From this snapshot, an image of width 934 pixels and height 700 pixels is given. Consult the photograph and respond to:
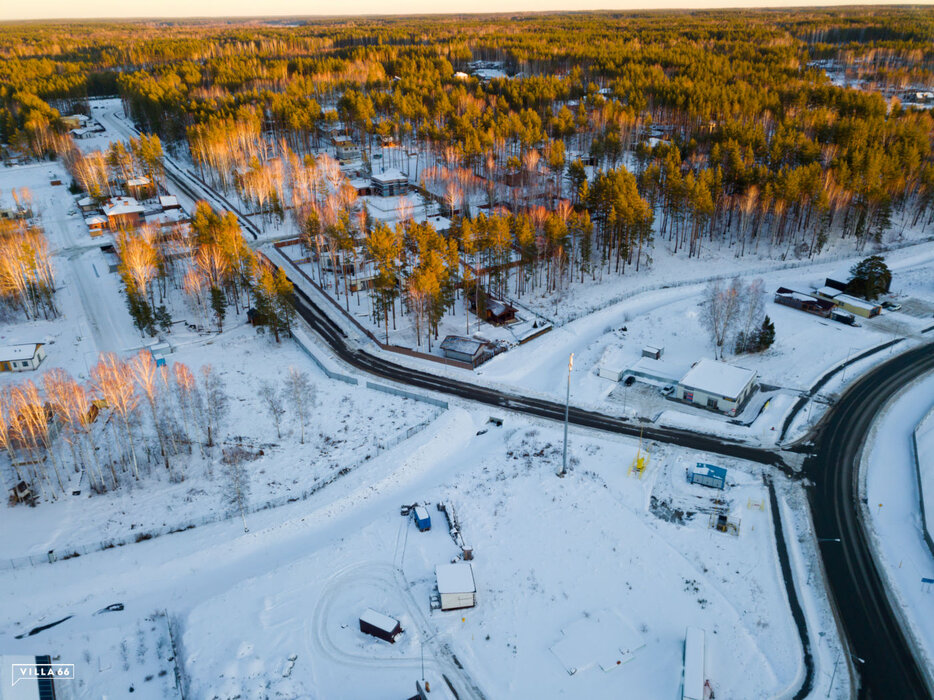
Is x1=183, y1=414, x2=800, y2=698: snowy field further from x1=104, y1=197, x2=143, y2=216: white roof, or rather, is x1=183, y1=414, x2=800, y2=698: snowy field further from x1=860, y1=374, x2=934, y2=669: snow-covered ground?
x1=104, y1=197, x2=143, y2=216: white roof

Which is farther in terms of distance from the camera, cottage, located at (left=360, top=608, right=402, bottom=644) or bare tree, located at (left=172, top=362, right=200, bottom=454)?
bare tree, located at (left=172, top=362, right=200, bottom=454)

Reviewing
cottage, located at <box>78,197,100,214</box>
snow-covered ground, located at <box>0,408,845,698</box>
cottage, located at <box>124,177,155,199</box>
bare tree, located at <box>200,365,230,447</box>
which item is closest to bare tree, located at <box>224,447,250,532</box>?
snow-covered ground, located at <box>0,408,845,698</box>

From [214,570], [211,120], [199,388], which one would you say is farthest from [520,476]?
[211,120]

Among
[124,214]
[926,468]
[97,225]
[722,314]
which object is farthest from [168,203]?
[926,468]

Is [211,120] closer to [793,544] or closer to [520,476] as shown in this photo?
[520,476]

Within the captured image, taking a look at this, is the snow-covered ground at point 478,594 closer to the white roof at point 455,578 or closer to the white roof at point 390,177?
the white roof at point 455,578

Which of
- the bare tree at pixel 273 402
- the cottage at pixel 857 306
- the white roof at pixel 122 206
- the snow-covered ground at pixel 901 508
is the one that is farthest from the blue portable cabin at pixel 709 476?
the white roof at pixel 122 206
